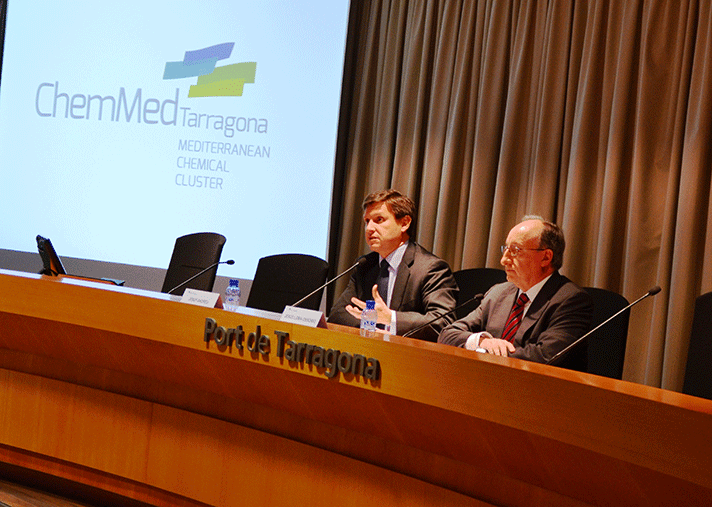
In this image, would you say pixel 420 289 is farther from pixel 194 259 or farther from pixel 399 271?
pixel 194 259

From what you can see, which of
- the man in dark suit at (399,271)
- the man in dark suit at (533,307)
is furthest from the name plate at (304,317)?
the man in dark suit at (399,271)

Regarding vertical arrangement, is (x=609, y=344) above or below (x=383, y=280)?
below

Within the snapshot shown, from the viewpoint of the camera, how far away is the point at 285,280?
3635 millimetres

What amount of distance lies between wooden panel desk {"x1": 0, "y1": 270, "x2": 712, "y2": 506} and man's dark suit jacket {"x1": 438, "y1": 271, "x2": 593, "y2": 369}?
2.22 ft

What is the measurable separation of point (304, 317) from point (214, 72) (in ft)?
10.8

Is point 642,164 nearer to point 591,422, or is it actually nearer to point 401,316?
point 401,316

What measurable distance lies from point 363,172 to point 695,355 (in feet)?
9.05

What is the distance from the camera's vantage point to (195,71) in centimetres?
489

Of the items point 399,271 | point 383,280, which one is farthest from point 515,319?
point 383,280

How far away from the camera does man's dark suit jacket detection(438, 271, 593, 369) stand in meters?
2.40

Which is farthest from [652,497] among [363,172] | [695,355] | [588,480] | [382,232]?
[363,172]

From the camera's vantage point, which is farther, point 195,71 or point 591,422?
point 195,71

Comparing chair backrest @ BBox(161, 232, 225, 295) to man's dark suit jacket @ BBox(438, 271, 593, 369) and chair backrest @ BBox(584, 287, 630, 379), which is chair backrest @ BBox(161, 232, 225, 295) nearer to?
man's dark suit jacket @ BBox(438, 271, 593, 369)

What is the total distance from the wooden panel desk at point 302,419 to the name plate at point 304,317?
0.06 m
